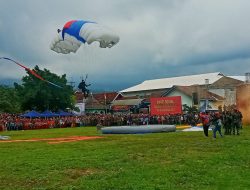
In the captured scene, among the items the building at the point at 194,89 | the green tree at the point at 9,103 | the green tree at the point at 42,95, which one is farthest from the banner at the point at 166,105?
the green tree at the point at 9,103

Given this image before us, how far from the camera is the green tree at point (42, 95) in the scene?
73812mm

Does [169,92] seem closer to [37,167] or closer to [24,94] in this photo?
[24,94]

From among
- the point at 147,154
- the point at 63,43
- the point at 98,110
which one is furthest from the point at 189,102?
the point at 147,154

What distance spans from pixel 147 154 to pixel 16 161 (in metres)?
5.04

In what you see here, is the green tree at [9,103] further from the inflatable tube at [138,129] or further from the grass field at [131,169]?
the grass field at [131,169]

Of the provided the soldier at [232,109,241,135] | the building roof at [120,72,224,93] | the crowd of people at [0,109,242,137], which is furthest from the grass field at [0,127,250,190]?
the building roof at [120,72,224,93]

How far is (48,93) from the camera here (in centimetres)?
7381

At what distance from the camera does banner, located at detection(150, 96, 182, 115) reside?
50000mm

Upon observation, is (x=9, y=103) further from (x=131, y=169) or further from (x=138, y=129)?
(x=131, y=169)

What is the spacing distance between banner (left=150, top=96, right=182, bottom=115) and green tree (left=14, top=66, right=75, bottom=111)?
27.1 m

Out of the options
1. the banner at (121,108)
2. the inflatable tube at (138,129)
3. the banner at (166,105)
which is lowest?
the inflatable tube at (138,129)

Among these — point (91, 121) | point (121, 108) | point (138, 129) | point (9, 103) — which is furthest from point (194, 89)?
point (138, 129)

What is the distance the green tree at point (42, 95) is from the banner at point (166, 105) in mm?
27142

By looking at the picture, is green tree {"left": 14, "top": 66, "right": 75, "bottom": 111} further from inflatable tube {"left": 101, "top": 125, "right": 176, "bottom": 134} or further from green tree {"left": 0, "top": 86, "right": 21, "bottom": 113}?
inflatable tube {"left": 101, "top": 125, "right": 176, "bottom": 134}
